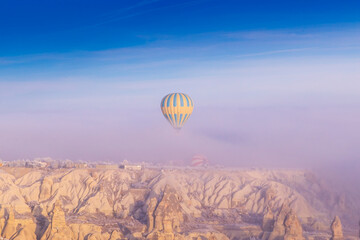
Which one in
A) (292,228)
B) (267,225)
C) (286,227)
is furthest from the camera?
(267,225)

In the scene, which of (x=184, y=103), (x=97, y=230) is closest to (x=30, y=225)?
(x=97, y=230)

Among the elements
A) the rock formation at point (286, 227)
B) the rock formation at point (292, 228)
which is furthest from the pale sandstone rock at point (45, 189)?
the rock formation at point (292, 228)

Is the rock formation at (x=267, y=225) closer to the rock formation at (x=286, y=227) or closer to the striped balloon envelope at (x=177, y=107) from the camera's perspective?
the rock formation at (x=286, y=227)

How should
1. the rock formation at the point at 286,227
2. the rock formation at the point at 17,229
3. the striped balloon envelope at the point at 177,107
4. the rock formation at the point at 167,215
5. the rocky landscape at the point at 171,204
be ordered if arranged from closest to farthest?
the rock formation at the point at 286,227 < the rock formation at the point at 17,229 < the rocky landscape at the point at 171,204 < the rock formation at the point at 167,215 < the striped balloon envelope at the point at 177,107

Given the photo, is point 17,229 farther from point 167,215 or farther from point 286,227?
point 286,227

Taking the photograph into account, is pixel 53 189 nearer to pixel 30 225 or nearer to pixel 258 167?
pixel 30 225

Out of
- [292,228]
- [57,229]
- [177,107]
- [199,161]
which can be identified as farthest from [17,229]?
[199,161]

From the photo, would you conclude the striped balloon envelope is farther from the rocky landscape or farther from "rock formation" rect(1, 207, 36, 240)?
"rock formation" rect(1, 207, 36, 240)
